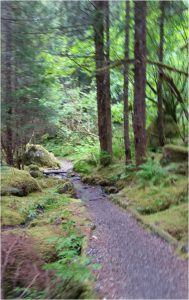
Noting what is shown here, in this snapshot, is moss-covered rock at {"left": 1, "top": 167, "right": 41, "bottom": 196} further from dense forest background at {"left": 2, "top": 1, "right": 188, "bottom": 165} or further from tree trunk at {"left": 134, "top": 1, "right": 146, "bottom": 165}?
tree trunk at {"left": 134, "top": 1, "right": 146, "bottom": 165}

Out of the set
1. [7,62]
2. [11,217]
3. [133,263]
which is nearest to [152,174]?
[11,217]

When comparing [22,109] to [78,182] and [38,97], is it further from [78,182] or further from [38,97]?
[78,182]

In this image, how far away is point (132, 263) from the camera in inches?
221

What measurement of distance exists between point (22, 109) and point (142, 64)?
3.61 metres

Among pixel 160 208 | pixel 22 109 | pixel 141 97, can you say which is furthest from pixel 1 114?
pixel 160 208

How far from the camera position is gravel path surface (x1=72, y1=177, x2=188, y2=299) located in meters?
4.73

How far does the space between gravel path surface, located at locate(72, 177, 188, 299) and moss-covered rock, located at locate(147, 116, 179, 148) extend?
556 centimetres

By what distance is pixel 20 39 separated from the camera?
30.2ft

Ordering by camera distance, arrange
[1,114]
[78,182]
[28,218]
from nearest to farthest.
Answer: [28,218] < [1,114] < [78,182]

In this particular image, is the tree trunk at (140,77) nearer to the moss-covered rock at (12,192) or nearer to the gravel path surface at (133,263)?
the gravel path surface at (133,263)

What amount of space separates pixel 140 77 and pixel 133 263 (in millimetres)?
5906

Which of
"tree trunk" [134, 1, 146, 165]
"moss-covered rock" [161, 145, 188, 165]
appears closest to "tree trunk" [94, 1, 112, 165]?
"tree trunk" [134, 1, 146, 165]

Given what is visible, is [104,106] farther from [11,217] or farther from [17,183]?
[11,217]

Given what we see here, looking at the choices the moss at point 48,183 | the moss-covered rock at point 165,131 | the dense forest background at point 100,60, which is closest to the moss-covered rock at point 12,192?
the dense forest background at point 100,60
